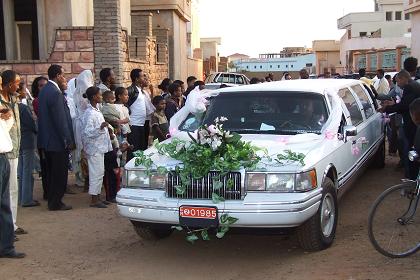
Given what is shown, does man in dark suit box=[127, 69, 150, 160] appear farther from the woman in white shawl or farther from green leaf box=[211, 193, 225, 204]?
green leaf box=[211, 193, 225, 204]

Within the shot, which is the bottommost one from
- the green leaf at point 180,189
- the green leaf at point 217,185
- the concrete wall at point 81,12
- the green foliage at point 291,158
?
the green leaf at point 180,189

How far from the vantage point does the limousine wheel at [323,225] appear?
5.12 metres

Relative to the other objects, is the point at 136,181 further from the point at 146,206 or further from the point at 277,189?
the point at 277,189

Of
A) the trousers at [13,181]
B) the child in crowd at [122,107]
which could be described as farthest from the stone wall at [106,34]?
the trousers at [13,181]

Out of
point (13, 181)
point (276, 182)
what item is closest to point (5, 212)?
point (13, 181)

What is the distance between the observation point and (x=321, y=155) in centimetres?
536

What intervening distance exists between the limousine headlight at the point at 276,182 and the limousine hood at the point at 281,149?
7cm

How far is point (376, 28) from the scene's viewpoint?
6350 centimetres

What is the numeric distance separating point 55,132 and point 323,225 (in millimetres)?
3740

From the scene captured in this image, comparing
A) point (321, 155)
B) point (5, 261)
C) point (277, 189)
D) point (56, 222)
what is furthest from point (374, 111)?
point (5, 261)

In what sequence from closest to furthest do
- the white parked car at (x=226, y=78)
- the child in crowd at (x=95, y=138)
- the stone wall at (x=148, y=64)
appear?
the child in crowd at (x=95, y=138)
the stone wall at (x=148, y=64)
the white parked car at (x=226, y=78)

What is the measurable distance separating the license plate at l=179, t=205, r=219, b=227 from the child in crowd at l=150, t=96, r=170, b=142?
3.88 metres

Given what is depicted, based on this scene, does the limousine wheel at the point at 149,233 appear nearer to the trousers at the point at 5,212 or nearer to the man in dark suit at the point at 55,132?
the trousers at the point at 5,212

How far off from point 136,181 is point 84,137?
7.00 ft
